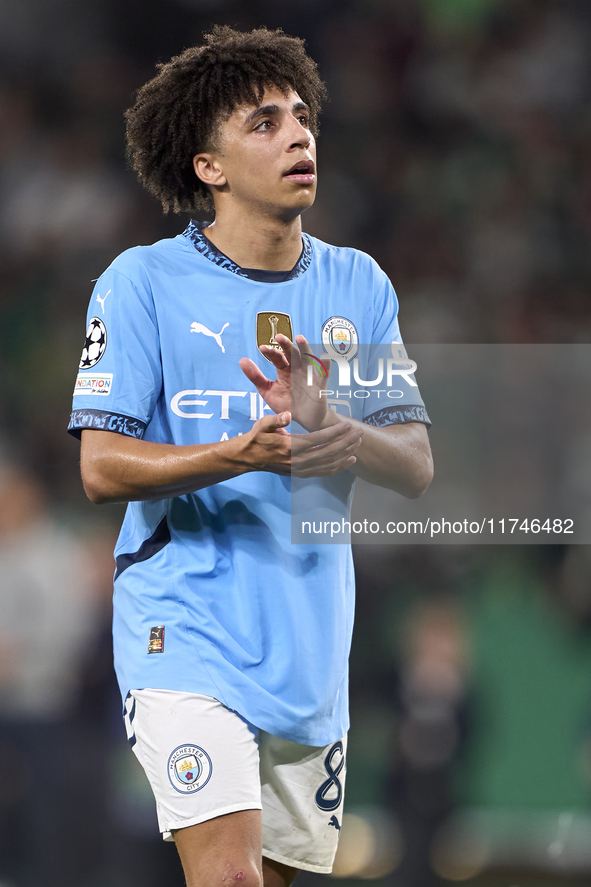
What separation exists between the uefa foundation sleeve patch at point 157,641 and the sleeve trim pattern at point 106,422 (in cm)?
45

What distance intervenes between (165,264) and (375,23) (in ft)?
13.4

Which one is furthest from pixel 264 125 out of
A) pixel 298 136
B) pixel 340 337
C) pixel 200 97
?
pixel 340 337

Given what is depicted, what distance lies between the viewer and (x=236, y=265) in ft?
8.30

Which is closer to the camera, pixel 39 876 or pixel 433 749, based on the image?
pixel 39 876

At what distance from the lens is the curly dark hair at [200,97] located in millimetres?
2596

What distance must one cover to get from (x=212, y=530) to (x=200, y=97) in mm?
1169

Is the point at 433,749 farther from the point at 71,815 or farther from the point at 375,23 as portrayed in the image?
the point at 375,23

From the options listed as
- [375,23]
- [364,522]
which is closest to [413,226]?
[375,23]

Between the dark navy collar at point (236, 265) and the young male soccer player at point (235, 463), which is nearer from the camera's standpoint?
the young male soccer player at point (235, 463)

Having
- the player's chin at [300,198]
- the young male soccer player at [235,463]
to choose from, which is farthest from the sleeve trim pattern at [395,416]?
the player's chin at [300,198]

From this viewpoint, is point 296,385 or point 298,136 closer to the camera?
point 296,385

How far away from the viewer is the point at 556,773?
426 cm

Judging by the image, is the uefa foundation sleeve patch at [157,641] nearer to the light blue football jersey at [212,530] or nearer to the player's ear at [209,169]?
the light blue football jersey at [212,530]

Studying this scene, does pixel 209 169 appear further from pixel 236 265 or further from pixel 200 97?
pixel 236 265
